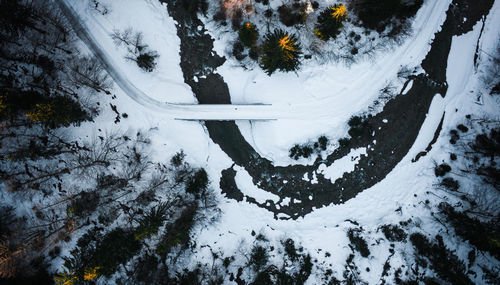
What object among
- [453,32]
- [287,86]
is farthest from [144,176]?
[453,32]

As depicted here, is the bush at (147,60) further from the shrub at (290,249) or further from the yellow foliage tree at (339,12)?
the shrub at (290,249)

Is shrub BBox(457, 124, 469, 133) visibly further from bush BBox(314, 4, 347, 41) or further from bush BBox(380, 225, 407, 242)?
bush BBox(314, 4, 347, 41)

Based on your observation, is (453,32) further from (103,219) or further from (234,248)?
(103,219)

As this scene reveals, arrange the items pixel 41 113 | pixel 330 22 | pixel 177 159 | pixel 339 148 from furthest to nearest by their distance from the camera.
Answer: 1. pixel 339 148
2. pixel 177 159
3. pixel 330 22
4. pixel 41 113

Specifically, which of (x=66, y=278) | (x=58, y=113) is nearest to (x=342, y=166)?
(x=58, y=113)

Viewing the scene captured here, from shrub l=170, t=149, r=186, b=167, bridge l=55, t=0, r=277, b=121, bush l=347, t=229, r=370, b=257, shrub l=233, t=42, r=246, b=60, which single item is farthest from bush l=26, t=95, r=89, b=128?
bush l=347, t=229, r=370, b=257

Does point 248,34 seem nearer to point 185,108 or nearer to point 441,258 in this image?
point 185,108
